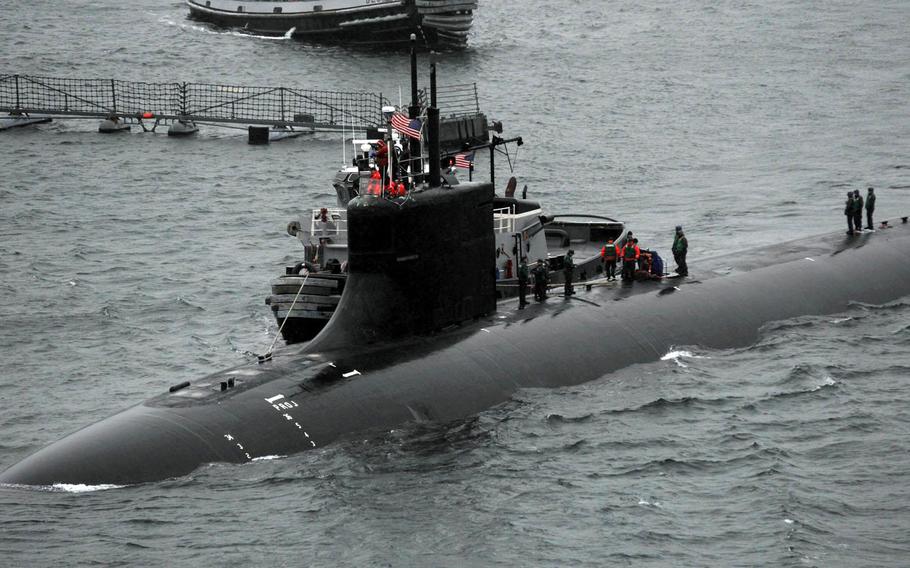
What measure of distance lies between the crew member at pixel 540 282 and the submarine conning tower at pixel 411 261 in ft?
12.0

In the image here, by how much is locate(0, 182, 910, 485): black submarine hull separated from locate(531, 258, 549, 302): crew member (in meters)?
0.40

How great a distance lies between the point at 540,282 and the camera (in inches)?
1303

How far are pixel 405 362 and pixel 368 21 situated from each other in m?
72.5

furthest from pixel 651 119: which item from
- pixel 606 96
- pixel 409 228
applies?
pixel 409 228

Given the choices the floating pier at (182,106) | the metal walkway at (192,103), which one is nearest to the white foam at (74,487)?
the floating pier at (182,106)

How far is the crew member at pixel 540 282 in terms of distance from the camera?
33094 mm

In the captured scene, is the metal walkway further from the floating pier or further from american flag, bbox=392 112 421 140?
american flag, bbox=392 112 421 140

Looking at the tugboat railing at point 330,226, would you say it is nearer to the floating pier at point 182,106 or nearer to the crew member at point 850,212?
the crew member at point 850,212

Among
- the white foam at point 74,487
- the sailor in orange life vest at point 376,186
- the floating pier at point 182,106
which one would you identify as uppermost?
the sailor in orange life vest at point 376,186

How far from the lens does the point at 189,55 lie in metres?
101

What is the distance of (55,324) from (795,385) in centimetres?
2157

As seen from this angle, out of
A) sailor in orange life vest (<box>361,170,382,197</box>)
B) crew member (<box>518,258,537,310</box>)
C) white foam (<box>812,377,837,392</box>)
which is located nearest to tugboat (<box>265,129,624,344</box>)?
crew member (<box>518,258,537,310</box>)

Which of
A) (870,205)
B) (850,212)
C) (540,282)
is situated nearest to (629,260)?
(540,282)

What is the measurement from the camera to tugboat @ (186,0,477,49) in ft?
314
